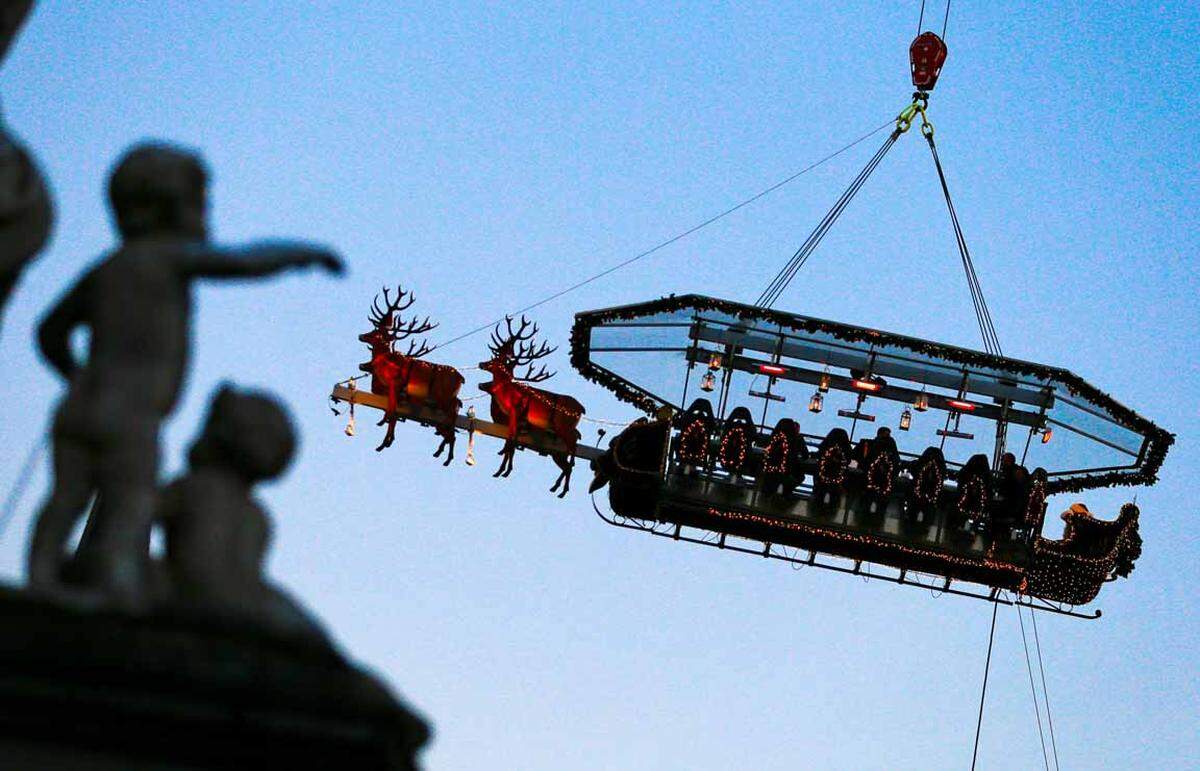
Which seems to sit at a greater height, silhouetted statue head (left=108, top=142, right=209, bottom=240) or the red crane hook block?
the red crane hook block

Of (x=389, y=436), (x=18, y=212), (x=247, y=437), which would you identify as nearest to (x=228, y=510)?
(x=247, y=437)

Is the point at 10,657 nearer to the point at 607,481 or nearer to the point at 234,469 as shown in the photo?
the point at 234,469

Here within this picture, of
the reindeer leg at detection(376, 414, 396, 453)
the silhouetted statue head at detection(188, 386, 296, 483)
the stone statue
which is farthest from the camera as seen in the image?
the reindeer leg at detection(376, 414, 396, 453)

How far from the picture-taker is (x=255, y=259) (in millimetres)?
6043

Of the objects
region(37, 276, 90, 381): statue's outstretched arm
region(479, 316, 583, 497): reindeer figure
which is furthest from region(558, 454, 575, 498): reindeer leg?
region(37, 276, 90, 381): statue's outstretched arm

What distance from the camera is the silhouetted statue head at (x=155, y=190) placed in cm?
629

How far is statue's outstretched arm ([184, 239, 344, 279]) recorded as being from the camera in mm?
5980

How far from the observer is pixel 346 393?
32781 mm

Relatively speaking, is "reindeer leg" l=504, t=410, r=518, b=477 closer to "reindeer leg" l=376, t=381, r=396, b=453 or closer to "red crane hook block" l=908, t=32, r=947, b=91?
"reindeer leg" l=376, t=381, r=396, b=453

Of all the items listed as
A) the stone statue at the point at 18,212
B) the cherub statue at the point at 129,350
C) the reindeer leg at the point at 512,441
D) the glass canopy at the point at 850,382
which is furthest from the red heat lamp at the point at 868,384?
the stone statue at the point at 18,212

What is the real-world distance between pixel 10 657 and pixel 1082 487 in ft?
114

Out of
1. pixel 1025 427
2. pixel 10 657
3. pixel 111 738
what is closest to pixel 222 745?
pixel 111 738

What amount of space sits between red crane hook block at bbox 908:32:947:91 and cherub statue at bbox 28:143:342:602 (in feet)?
108

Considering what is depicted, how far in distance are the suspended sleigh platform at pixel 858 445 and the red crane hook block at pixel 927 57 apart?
7.07 metres
